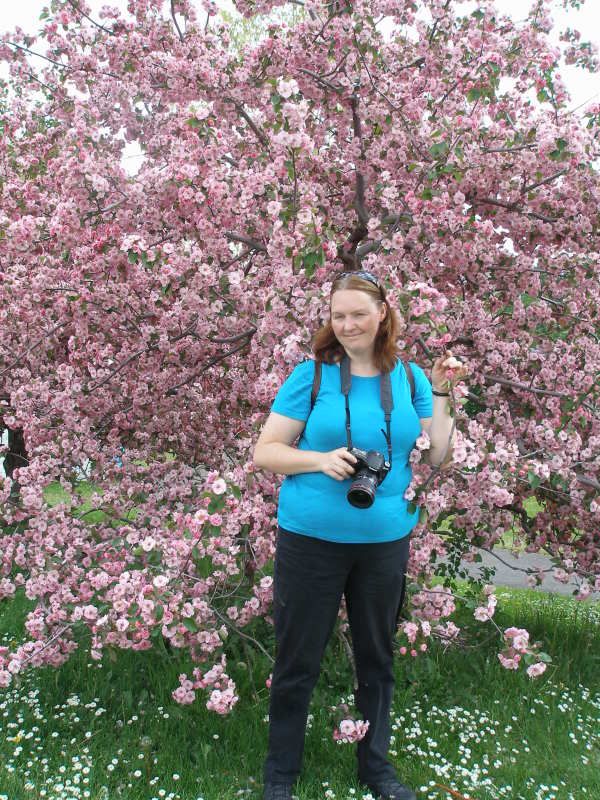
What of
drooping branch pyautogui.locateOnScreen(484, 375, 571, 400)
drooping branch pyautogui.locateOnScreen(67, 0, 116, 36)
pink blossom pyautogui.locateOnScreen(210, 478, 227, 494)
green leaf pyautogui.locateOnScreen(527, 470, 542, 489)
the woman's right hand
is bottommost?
green leaf pyautogui.locateOnScreen(527, 470, 542, 489)

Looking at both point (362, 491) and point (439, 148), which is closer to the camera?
point (362, 491)

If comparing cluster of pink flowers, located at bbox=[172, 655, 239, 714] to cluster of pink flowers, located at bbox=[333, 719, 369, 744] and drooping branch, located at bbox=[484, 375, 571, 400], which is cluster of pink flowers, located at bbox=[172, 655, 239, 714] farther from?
drooping branch, located at bbox=[484, 375, 571, 400]

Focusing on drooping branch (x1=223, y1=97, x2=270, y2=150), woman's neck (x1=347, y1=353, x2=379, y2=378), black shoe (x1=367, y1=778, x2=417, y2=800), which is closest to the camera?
woman's neck (x1=347, y1=353, x2=379, y2=378)

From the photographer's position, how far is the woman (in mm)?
2189

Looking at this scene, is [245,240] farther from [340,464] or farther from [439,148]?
[340,464]

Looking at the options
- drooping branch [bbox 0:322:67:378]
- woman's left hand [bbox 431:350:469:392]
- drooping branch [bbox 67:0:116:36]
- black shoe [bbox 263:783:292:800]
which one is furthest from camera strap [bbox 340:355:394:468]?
drooping branch [bbox 67:0:116:36]

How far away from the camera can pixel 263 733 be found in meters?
3.08

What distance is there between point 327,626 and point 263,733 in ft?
3.50

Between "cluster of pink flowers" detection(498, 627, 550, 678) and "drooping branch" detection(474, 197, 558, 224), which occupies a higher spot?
"drooping branch" detection(474, 197, 558, 224)

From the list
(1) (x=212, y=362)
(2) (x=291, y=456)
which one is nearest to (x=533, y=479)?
(2) (x=291, y=456)

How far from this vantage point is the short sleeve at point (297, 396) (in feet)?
7.39

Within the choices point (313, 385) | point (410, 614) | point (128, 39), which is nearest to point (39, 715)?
point (410, 614)

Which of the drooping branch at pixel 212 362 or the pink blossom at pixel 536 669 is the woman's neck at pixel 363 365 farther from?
the drooping branch at pixel 212 362

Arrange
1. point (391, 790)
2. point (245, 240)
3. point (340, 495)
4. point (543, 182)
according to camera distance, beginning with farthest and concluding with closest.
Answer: point (245, 240)
point (543, 182)
point (391, 790)
point (340, 495)
